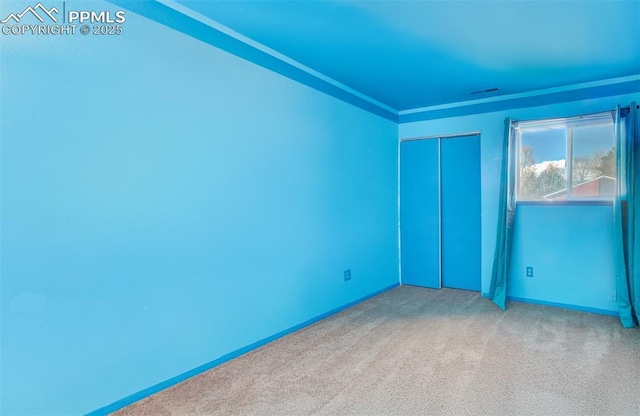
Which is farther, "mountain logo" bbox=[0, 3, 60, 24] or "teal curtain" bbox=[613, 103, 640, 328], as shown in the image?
"teal curtain" bbox=[613, 103, 640, 328]

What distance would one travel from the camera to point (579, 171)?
12.3 feet

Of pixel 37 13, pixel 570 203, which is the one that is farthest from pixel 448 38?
pixel 37 13

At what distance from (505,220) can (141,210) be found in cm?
360

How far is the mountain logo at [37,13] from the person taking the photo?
1.67m

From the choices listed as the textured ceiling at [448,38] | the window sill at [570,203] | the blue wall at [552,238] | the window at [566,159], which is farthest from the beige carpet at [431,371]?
the textured ceiling at [448,38]

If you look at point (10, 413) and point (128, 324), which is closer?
point (10, 413)

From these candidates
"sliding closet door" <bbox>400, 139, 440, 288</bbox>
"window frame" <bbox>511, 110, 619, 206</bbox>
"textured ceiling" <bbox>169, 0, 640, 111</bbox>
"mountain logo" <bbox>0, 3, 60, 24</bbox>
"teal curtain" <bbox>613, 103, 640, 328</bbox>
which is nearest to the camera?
"mountain logo" <bbox>0, 3, 60, 24</bbox>

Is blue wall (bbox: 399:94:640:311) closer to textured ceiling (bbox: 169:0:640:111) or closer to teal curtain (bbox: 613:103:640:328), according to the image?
teal curtain (bbox: 613:103:640:328)

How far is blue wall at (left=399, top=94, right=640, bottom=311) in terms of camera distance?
3.63 meters

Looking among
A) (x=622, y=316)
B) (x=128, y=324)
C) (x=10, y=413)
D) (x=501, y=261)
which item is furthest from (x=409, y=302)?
(x=10, y=413)

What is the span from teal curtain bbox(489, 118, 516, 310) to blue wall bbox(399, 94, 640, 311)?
187 millimetres

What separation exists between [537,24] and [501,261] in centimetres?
245

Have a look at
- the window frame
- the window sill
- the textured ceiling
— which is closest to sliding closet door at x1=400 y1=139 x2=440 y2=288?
the window frame

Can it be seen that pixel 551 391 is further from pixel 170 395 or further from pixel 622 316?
pixel 170 395
